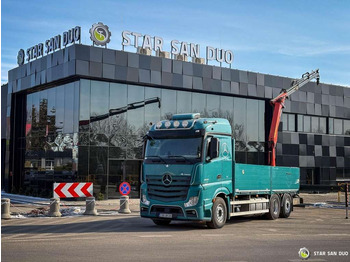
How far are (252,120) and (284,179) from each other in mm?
21003

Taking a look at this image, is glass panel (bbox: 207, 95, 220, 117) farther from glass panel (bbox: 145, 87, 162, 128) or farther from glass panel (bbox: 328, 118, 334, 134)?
glass panel (bbox: 328, 118, 334, 134)

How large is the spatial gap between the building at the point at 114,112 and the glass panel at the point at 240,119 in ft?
0.27

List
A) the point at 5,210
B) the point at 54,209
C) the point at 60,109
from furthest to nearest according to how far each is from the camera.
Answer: the point at 60,109, the point at 54,209, the point at 5,210

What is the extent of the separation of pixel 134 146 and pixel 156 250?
888 inches

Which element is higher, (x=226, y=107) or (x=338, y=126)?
(x=226, y=107)

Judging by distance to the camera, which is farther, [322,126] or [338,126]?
[338,126]

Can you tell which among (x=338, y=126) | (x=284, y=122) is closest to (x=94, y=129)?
(x=284, y=122)

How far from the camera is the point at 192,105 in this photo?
122 ft

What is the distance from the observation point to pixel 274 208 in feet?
65.4

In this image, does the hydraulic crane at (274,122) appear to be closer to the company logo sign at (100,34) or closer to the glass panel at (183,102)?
the glass panel at (183,102)

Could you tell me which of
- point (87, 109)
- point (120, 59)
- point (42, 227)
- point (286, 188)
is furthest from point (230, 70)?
point (42, 227)

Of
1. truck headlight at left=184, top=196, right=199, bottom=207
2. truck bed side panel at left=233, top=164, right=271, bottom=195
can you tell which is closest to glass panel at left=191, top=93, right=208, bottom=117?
truck bed side panel at left=233, top=164, right=271, bottom=195

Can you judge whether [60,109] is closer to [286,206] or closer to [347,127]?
[286,206]

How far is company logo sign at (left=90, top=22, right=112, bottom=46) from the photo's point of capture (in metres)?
32.4
